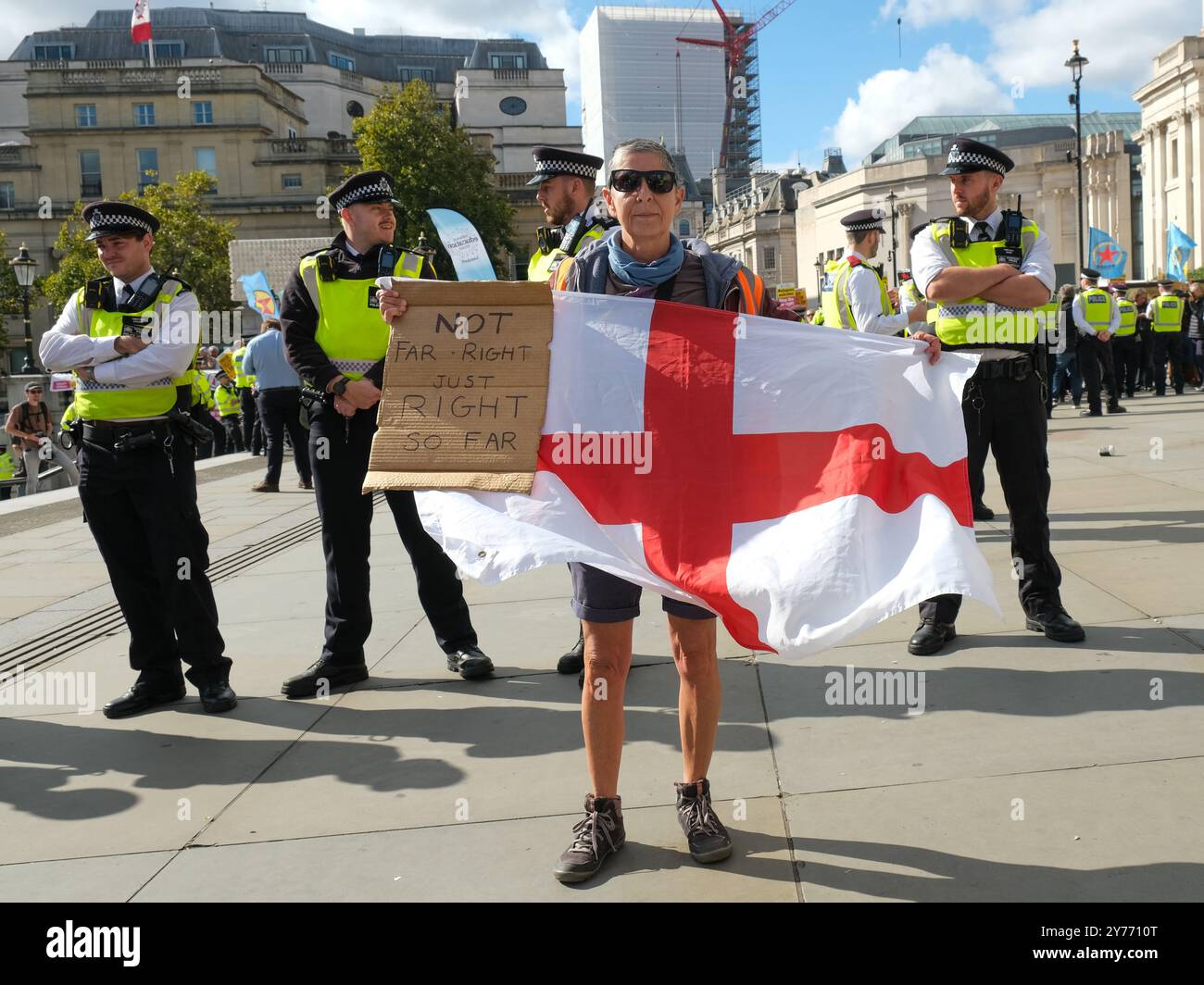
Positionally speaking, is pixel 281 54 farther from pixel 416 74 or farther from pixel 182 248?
pixel 182 248

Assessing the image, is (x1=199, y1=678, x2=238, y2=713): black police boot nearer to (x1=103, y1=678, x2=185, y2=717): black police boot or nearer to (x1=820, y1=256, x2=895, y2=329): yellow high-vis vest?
(x1=103, y1=678, x2=185, y2=717): black police boot

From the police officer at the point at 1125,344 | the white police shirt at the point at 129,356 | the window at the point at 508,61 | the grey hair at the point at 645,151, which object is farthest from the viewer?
the window at the point at 508,61

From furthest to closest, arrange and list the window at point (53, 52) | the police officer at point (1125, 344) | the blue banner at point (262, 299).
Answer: the window at point (53, 52) → the blue banner at point (262, 299) → the police officer at point (1125, 344)

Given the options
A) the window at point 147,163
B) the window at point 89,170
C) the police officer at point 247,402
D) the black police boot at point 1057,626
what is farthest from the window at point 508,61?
the black police boot at point 1057,626

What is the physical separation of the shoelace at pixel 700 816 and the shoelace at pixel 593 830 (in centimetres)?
22

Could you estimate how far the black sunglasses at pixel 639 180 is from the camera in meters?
3.72

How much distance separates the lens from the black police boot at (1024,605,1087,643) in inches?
223

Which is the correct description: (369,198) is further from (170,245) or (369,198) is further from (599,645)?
(170,245)

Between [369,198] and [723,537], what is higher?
[369,198]

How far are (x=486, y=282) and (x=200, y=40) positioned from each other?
10016cm

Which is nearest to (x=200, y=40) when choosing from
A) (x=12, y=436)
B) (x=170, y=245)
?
(x=170, y=245)

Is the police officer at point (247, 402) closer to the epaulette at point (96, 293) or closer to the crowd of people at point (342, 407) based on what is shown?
the epaulette at point (96, 293)
